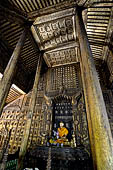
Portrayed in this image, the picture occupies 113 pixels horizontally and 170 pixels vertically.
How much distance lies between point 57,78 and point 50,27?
4056 mm

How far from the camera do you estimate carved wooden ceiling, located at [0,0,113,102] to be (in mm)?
4492

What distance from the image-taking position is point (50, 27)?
5.71 meters

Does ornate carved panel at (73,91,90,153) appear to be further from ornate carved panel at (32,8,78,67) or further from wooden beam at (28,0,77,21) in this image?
wooden beam at (28,0,77,21)

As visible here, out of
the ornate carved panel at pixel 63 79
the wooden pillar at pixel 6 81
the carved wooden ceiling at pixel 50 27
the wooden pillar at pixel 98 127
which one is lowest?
the wooden pillar at pixel 98 127

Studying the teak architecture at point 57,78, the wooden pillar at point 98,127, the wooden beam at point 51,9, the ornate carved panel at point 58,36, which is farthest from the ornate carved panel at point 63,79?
the wooden pillar at point 98,127

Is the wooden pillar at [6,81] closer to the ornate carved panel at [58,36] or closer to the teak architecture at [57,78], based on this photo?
the teak architecture at [57,78]

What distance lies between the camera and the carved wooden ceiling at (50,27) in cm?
449

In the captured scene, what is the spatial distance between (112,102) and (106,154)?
5.49 m

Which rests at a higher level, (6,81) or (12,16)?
(12,16)

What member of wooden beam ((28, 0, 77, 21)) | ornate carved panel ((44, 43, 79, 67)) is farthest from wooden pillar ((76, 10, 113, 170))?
ornate carved panel ((44, 43, 79, 67))

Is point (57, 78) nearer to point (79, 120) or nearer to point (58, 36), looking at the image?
point (58, 36)

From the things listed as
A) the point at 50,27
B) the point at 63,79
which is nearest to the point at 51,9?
the point at 50,27

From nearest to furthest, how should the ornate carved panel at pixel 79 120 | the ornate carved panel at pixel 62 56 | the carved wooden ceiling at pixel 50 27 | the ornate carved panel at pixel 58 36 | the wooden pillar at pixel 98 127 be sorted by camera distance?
the wooden pillar at pixel 98 127
the carved wooden ceiling at pixel 50 27
the ornate carved panel at pixel 79 120
the ornate carved panel at pixel 58 36
the ornate carved panel at pixel 62 56

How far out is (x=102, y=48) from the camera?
6.39 metres
